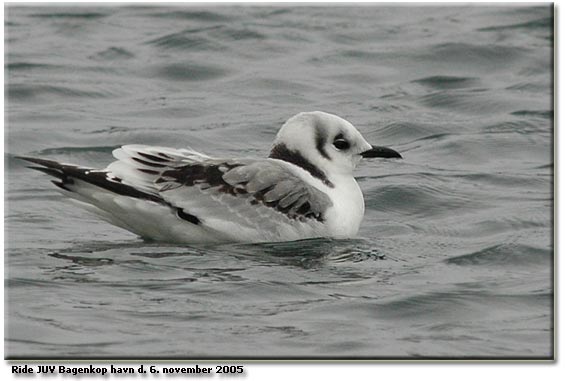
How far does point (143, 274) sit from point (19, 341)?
5.12ft

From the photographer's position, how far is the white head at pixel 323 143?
1152 cm

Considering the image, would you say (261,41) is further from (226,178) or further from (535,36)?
(226,178)

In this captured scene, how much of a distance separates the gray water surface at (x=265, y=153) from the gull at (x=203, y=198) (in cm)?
18

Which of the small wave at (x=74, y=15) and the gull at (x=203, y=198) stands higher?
the gull at (x=203, y=198)

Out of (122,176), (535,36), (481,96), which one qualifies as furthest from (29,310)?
(535,36)

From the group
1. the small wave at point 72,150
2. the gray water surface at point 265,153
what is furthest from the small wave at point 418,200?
the small wave at point 72,150

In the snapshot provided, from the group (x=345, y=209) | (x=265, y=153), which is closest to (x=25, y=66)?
(x=265, y=153)

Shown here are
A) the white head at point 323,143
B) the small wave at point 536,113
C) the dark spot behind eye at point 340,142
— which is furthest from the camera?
the small wave at point 536,113

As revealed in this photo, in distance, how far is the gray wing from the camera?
36.0ft

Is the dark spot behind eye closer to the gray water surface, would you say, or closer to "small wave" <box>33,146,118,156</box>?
the gray water surface

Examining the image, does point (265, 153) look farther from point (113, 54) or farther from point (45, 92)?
point (113, 54)

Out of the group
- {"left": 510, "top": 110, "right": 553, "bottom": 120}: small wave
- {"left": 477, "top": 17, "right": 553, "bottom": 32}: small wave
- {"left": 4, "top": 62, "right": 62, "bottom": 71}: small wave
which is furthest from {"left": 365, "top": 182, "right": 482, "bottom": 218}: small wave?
{"left": 477, "top": 17, "right": 553, "bottom": 32}: small wave

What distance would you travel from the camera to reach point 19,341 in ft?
29.1

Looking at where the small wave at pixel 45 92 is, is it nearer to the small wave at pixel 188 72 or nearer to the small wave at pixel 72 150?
the small wave at pixel 188 72
